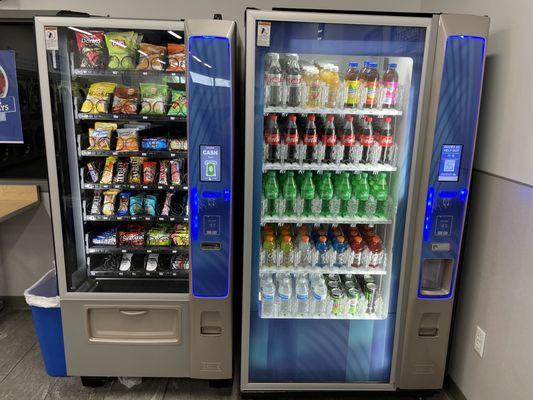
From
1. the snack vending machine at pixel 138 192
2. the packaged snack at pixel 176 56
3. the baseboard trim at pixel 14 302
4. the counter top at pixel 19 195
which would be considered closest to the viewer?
the snack vending machine at pixel 138 192

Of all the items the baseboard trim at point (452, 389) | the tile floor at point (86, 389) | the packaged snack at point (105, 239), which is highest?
the packaged snack at point (105, 239)

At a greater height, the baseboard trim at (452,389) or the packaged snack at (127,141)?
the packaged snack at (127,141)

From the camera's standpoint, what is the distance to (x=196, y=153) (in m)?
2.10

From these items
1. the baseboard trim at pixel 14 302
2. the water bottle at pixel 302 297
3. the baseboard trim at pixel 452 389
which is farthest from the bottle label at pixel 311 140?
the baseboard trim at pixel 14 302

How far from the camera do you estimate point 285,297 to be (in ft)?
7.95

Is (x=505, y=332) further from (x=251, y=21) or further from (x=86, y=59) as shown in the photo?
(x=86, y=59)

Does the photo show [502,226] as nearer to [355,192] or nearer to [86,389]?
[355,192]

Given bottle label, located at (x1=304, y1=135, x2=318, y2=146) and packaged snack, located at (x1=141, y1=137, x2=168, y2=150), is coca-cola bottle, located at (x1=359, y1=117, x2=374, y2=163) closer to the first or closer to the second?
bottle label, located at (x1=304, y1=135, x2=318, y2=146)

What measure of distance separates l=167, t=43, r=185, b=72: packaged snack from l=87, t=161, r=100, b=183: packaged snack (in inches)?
30.1

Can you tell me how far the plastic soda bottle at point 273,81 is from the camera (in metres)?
2.16

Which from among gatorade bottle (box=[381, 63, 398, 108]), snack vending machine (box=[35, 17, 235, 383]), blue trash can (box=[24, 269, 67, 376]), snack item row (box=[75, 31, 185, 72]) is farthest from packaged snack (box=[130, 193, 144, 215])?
gatorade bottle (box=[381, 63, 398, 108])

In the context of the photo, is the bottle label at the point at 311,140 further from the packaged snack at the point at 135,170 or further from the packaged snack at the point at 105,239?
the packaged snack at the point at 105,239

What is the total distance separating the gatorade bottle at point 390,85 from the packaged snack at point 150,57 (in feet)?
4.15

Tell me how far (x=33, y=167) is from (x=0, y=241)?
70cm
